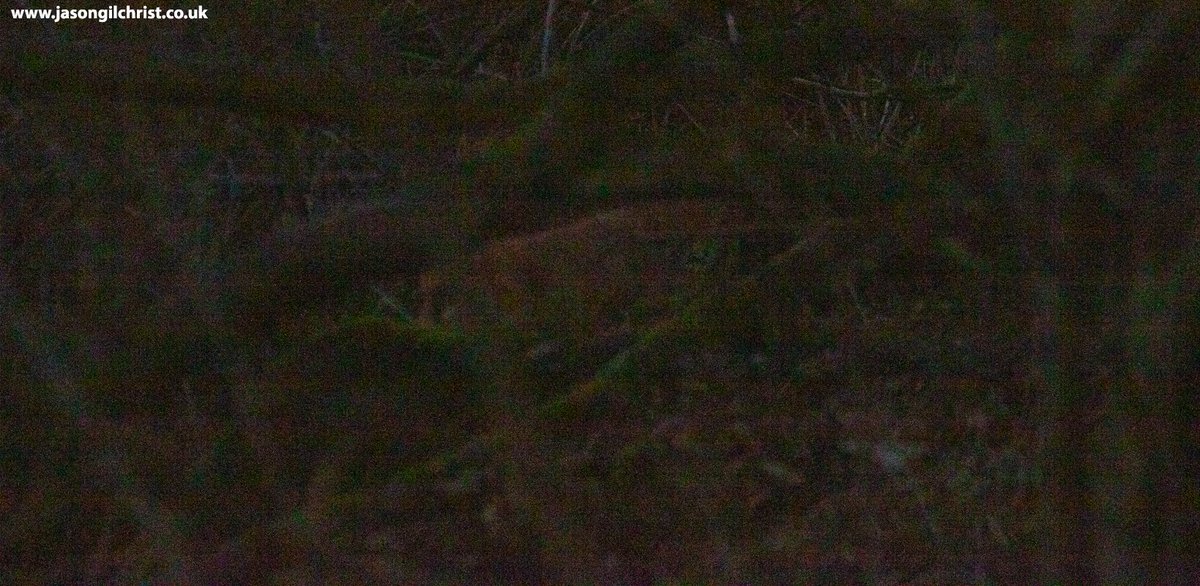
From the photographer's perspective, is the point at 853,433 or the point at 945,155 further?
the point at 853,433

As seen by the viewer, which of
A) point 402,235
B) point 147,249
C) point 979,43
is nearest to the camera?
point 979,43

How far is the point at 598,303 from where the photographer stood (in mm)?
4535

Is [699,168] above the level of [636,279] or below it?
above

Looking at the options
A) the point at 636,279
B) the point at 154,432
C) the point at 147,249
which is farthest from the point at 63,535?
the point at 636,279

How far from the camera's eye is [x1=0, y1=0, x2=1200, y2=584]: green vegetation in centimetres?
327

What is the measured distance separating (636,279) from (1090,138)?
1.51 m

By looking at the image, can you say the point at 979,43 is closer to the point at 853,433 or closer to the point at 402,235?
the point at 402,235

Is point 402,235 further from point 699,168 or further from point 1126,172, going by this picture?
point 1126,172

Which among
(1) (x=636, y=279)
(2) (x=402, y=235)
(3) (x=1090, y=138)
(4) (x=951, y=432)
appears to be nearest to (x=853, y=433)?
(4) (x=951, y=432)

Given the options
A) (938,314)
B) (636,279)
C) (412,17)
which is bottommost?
(938,314)

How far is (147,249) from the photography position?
378cm

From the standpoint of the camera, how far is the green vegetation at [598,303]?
129 inches

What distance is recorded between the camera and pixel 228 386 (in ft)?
13.7

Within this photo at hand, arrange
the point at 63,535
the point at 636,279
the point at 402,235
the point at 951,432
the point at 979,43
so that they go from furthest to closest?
the point at 951,432, the point at 63,535, the point at 636,279, the point at 402,235, the point at 979,43
